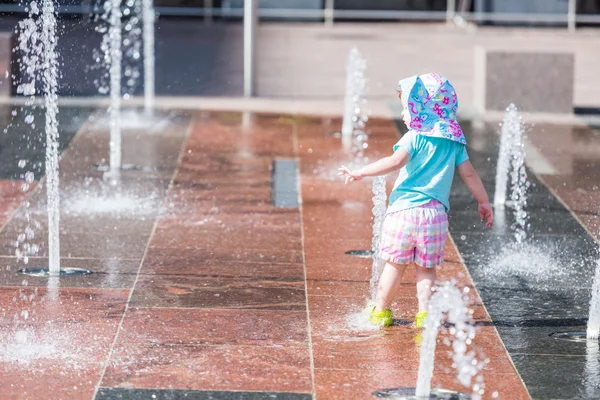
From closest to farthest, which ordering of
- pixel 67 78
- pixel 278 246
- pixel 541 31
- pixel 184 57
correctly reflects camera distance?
pixel 278 246 < pixel 67 78 < pixel 184 57 < pixel 541 31

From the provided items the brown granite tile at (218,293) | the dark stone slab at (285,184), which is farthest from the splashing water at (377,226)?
the dark stone slab at (285,184)

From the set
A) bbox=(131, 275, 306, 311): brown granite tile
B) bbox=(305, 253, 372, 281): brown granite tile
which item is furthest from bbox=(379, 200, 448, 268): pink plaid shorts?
bbox=(305, 253, 372, 281): brown granite tile

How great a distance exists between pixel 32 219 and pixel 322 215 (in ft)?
6.36

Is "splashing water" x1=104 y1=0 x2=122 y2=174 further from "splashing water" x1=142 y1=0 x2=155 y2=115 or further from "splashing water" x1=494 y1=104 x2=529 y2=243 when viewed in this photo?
"splashing water" x1=494 y1=104 x2=529 y2=243

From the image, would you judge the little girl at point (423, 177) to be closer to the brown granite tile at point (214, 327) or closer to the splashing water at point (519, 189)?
the brown granite tile at point (214, 327)

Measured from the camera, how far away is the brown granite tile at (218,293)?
6.22 m

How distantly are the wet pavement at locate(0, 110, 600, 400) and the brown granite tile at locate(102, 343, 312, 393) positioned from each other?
0.04 feet

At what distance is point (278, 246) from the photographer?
295 inches

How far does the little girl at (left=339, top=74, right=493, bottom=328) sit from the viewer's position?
18.2 ft

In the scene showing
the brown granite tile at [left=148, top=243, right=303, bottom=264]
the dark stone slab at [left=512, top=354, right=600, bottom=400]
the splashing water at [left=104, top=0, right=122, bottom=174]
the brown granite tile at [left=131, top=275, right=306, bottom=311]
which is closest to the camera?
the dark stone slab at [left=512, top=354, right=600, bottom=400]

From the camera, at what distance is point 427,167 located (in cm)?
567

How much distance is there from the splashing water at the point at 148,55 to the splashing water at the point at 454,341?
24.4ft

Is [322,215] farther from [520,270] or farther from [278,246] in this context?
[520,270]

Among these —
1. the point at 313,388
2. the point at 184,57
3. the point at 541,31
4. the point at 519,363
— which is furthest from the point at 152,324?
the point at 541,31
